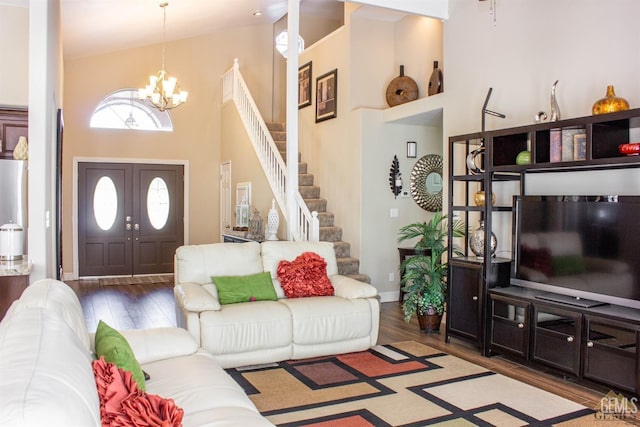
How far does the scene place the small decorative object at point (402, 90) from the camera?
23.4ft

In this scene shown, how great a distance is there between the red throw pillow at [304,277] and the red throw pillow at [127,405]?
3.04m

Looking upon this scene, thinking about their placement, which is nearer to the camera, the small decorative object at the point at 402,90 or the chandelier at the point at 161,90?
the small decorative object at the point at 402,90

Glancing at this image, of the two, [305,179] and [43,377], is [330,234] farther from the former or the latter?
[43,377]

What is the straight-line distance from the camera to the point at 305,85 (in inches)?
340

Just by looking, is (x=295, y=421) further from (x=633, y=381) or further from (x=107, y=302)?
(x=107, y=302)

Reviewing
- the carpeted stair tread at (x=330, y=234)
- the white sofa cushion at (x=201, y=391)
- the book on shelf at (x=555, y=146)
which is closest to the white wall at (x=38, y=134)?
the white sofa cushion at (x=201, y=391)

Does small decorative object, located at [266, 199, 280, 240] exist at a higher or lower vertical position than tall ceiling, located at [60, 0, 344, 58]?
lower

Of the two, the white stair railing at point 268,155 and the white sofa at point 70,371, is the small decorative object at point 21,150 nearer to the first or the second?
the white sofa at point 70,371

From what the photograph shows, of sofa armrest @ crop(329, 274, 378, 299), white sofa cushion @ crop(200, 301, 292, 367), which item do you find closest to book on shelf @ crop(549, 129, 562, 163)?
sofa armrest @ crop(329, 274, 378, 299)

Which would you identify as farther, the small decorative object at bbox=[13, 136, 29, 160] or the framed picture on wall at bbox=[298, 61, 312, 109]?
the framed picture on wall at bbox=[298, 61, 312, 109]

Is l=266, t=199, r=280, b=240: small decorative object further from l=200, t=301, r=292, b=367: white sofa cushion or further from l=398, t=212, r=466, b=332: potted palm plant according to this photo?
l=200, t=301, r=292, b=367: white sofa cushion

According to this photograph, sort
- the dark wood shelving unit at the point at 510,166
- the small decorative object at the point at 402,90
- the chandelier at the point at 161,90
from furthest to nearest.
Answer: the chandelier at the point at 161,90 → the small decorative object at the point at 402,90 → the dark wood shelving unit at the point at 510,166

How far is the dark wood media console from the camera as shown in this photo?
3.43 metres

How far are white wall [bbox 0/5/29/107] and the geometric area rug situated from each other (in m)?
3.29
